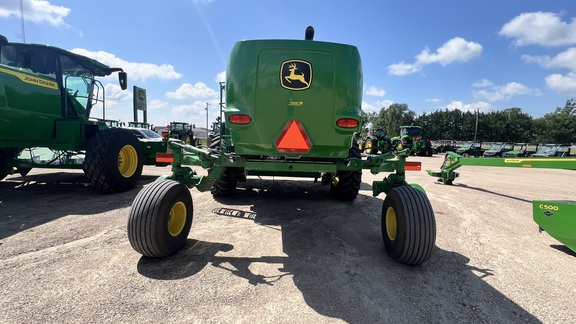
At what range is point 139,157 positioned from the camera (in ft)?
21.6

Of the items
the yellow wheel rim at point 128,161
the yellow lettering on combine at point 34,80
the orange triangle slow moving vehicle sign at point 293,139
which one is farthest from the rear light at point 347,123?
the yellow lettering on combine at point 34,80

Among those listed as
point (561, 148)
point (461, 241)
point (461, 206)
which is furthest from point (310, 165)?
point (561, 148)

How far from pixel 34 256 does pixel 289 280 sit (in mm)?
2653

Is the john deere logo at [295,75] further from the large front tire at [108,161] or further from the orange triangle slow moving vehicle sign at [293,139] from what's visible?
the large front tire at [108,161]

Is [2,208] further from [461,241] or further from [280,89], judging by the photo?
[461,241]

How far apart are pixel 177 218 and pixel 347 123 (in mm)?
2185

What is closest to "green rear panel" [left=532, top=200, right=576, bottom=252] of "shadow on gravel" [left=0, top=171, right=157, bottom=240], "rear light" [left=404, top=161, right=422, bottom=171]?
"rear light" [left=404, top=161, right=422, bottom=171]

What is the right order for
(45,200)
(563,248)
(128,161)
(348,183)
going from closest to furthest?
(563,248) → (45,200) → (348,183) → (128,161)

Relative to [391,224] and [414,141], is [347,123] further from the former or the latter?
[414,141]

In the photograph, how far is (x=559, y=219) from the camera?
11.9 feet

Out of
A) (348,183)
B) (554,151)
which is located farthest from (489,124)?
(348,183)

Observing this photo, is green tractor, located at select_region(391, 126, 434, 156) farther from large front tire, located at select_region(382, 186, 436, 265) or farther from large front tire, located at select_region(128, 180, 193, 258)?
large front tire, located at select_region(128, 180, 193, 258)

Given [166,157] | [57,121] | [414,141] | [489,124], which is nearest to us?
[166,157]

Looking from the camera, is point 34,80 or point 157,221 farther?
point 34,80
